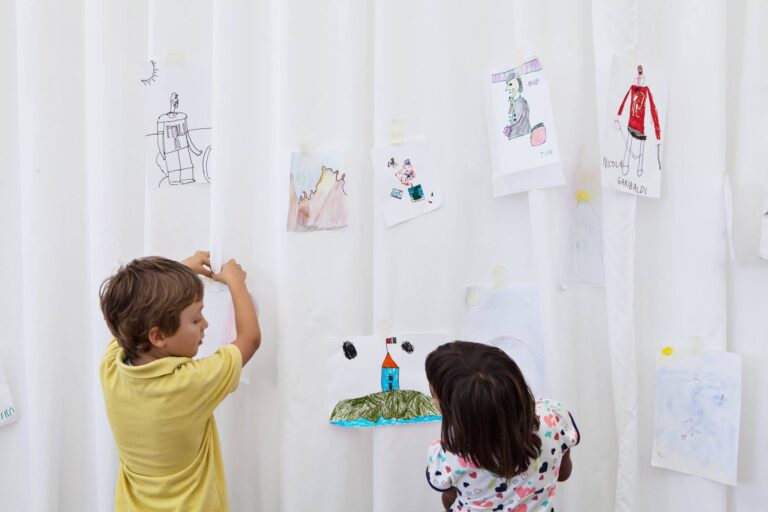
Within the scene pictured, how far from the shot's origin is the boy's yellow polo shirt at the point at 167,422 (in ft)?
3.02

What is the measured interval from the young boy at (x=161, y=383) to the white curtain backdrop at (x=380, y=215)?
0.56 feet

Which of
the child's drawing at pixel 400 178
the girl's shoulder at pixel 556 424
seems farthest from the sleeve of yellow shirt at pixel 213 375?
the girl's shoulder at pixel 556 424

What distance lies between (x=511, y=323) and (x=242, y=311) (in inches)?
18.8

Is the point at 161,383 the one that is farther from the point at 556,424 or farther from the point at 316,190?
the point at 556,424

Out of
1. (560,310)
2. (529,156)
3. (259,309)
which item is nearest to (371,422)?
(259,309)

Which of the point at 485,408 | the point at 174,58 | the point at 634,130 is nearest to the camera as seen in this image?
the point at 485,408

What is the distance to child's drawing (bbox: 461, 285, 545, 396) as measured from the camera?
1097 millimetres

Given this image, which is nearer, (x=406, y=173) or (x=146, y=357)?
(x=146, y=357)

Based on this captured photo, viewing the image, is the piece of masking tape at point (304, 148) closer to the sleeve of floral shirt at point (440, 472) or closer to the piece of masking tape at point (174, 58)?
the piece of masking tape at point (174, 58)

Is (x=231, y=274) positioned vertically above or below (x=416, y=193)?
below

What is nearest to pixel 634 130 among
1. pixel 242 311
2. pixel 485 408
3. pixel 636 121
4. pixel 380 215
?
pixel 636 121

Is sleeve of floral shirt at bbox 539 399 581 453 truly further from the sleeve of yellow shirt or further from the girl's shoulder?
the sleeve of yellow shirt

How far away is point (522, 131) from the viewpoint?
105 cm

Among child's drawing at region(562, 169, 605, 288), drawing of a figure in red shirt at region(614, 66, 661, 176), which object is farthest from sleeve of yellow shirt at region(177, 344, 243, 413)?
drawing of a figure in red shirt at region(614, 66, 661, 176)
